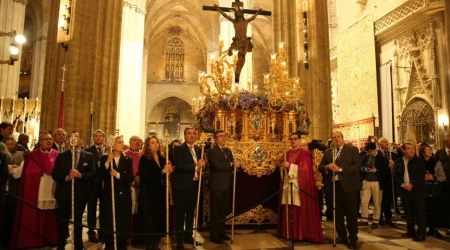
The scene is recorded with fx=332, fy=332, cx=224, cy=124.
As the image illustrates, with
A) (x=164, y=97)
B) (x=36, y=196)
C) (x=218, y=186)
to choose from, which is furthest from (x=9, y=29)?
(x=218, y=186)

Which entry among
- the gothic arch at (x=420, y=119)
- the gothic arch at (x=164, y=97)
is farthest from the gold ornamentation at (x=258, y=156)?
the gothic arch at (x=164, y=97)

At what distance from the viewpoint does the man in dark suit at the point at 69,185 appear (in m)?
3.95

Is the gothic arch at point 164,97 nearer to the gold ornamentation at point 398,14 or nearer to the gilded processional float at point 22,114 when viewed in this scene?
the gilded processional float at point 22,114

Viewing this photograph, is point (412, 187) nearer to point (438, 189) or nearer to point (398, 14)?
point (438, 189)

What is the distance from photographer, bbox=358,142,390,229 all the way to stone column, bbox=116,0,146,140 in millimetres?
13329

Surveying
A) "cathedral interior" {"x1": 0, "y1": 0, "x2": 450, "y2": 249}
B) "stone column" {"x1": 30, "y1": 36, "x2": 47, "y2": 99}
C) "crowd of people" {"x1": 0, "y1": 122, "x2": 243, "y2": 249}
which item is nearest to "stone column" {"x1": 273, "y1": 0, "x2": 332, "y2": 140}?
"cathedral interior" {"x1": 0, "y1": 0, "x2": 450, "y2": 249}

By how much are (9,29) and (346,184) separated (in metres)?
17.9

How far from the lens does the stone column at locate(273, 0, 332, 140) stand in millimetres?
9906

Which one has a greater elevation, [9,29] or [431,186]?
[9,29]

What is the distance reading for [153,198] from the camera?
4312 millimetres

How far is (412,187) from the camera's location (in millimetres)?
5027

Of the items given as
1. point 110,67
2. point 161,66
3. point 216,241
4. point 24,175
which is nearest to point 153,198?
point 216,241

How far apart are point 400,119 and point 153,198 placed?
12.6 meters

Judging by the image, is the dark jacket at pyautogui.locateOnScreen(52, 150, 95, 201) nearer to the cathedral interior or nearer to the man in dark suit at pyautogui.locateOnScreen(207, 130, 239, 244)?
the man in dark suit at pyautogui.locateOnScreen(207, 130, 239, 244)
